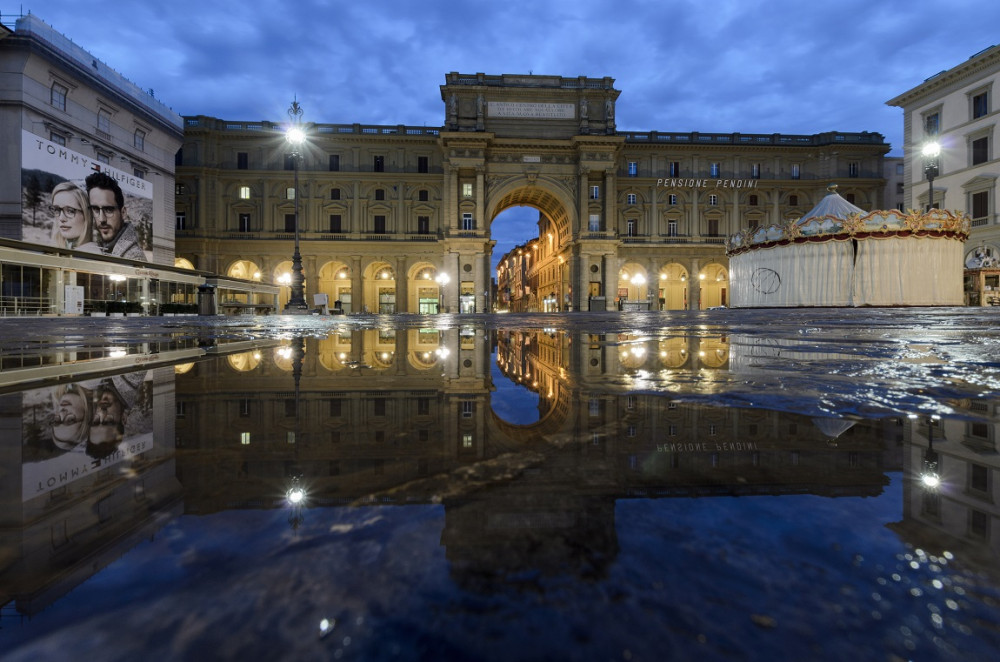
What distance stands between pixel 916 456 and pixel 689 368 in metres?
1.69

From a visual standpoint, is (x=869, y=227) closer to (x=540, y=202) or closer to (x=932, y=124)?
(x=932, y=124)

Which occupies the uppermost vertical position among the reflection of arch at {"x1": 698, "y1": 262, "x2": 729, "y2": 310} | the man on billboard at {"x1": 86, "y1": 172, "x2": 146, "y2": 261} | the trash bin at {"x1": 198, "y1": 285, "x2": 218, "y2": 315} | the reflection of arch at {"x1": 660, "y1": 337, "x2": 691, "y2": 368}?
the man on billboard at {"x1": 86, "y1": 172, "x2": 146, "y2": 261}

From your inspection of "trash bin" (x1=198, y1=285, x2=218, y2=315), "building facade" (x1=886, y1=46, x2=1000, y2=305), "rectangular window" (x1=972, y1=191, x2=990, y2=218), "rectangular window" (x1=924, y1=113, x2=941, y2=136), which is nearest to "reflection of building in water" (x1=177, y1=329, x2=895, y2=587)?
"trash bin" (x1=198, y1=285, x2=218, y2=315)

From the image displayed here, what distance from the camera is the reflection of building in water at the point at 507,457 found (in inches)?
29.2

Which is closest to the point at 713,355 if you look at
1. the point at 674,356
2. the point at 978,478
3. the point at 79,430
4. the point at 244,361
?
the point at 674,356

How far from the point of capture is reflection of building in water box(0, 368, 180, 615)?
0.61 metres

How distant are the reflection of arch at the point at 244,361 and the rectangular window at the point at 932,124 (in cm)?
4216

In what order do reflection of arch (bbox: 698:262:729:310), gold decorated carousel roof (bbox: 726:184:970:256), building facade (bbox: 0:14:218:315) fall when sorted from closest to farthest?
gold decorated carousel roof (bbox: 726:184:970:256) < building facade (bbox: 0:14:218:315) < reflection of arch (bbox: 698:262:729:310)

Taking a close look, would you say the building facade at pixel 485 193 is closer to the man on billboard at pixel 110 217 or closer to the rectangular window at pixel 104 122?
the man on billboard at pixel 110 217

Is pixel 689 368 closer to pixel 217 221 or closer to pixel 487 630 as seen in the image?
pixel 487 630

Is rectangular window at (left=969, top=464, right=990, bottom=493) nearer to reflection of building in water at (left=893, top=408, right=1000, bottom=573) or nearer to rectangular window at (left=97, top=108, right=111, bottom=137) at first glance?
reflection of building in water at (left=893, top=408, right=1000, bottom=573)

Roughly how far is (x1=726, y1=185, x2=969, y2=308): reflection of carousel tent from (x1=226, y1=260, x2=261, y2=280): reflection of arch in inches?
1473

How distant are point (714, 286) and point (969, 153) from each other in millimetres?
19603

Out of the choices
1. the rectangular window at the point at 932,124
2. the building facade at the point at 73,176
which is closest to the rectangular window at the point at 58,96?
the building facade at the point at 73,176
